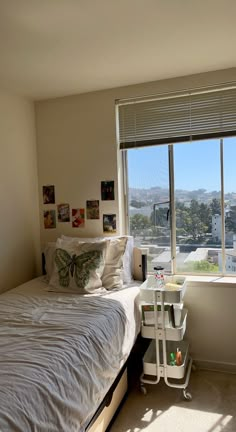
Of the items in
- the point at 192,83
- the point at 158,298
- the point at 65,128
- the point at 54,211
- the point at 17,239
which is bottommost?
the point at 158,298

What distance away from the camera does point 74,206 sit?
3.06 meters

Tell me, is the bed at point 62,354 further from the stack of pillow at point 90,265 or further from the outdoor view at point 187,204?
the outdoor view at point 187,204

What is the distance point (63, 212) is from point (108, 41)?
1584 mm

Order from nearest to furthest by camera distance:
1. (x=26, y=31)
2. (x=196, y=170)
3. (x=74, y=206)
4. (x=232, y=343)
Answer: (x=26, y=31), (x=232, y=343), (x=196, y=170), (x=74, y=206)

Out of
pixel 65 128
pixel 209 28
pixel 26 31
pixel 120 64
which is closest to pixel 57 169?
pixel 65 128

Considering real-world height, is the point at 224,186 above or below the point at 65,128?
below

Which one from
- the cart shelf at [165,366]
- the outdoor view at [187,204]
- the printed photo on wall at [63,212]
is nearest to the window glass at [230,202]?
the outdoor view at [187,204]

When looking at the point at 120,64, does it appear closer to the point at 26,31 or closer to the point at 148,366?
the point at 26,31

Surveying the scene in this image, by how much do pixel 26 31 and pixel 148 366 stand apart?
2.33m

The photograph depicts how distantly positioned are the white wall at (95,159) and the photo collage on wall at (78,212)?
0.05m

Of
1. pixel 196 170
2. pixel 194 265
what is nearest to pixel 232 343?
pixel 194 265

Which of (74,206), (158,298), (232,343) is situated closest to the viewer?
(158,298)

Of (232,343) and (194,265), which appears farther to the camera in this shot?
(194,265)

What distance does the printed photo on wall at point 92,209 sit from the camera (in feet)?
9.76
